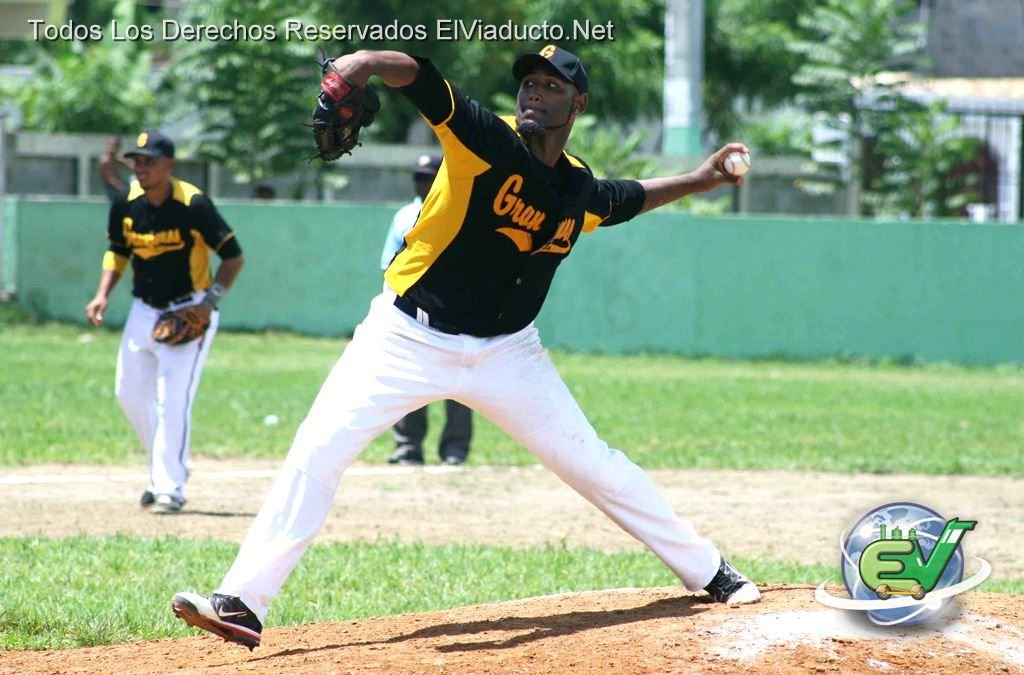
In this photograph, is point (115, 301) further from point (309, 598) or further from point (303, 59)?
point (309, 598)

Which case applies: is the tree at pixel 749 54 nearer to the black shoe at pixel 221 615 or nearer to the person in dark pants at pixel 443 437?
the person in dark pants at pixel 443 437

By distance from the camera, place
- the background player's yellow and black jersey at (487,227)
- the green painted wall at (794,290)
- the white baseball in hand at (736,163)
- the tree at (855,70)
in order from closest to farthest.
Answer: the background player's yellow and black jersey at (487,227) → the white baseball in hand at (736,163) → the green painted wall at (794,290) → the tree at (855,70)

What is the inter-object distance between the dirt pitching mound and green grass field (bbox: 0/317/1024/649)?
0.65m

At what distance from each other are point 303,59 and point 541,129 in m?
22.3

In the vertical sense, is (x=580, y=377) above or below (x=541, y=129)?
below

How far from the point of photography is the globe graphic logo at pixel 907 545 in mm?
4867

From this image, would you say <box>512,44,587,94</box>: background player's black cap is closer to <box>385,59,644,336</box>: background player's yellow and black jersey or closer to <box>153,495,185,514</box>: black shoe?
<box>385,59,644,336</box>: background player's yellow and black jersey

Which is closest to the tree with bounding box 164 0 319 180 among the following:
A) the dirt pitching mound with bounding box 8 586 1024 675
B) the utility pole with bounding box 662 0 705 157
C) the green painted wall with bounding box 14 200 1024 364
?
the utility pole with bounding box 662 0 705 157

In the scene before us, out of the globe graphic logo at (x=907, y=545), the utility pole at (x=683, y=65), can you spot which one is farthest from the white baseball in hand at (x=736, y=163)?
the utility pole at (x=683, y=65)

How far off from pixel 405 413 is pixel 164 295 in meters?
4.02

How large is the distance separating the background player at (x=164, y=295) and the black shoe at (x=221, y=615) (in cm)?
394

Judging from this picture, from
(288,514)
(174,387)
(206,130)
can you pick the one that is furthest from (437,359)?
(206,130)

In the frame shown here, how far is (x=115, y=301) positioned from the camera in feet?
70.5

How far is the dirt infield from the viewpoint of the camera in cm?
494
